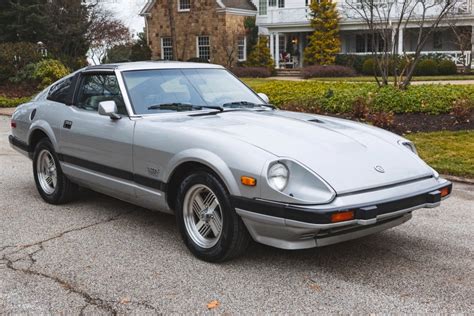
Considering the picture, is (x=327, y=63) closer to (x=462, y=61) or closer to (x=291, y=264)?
(x=462, y=61)

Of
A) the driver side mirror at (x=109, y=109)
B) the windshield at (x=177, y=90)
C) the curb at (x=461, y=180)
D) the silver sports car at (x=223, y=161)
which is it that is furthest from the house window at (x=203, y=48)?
the driver side mirror at (x=109, y=109)

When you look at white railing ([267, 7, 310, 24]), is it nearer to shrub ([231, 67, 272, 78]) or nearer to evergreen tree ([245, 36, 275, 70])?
evergreen tree ([245, 36, 275, 70])

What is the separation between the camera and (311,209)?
3.80m

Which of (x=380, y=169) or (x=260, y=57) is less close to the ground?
(x=260, y=57)

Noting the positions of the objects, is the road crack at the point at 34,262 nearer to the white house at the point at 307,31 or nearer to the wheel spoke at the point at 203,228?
the wheel spoke at the point at 203,228

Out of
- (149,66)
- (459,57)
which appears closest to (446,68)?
(459,57)

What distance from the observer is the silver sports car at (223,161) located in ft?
13.0

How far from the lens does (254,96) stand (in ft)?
19.7

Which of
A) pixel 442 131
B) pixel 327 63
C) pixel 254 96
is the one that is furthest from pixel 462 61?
pixel 254 96

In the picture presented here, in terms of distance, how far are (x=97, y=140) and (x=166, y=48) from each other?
3318 cm

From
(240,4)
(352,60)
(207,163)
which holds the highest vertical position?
(240,4)

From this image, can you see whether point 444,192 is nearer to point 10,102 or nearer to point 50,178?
point 50,178

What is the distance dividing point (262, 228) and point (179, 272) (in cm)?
75

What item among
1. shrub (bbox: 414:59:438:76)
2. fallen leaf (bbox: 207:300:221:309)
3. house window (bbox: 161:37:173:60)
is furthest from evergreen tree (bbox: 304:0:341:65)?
fallen leaf (bbox: 207:300:221:309)
